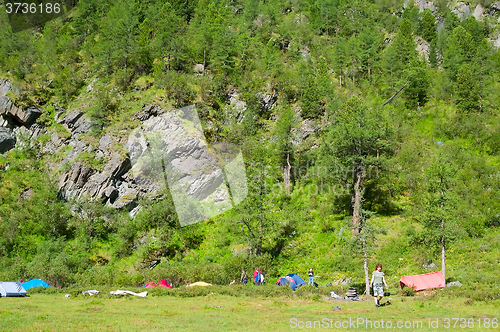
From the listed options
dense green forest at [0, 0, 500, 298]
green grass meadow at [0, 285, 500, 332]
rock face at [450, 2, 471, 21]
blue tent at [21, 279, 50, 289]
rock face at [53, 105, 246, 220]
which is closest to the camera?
green grass meadow at [0, 285, 500, 332]

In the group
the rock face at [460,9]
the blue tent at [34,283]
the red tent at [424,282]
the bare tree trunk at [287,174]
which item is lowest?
the blue tent at [34,283]

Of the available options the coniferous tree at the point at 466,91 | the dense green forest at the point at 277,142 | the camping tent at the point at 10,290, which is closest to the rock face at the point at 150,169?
the dense green forest at the point at 277,142

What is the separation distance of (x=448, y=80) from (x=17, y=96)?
201ft

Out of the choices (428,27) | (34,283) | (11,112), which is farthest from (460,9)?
(34,283)

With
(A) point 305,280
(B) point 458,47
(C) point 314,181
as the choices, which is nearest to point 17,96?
(C) point 314,181

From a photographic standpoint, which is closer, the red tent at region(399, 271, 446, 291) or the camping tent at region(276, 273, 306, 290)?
the red tent at region(399, 271, 446, 291)

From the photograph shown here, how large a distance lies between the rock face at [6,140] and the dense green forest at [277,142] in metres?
1.24

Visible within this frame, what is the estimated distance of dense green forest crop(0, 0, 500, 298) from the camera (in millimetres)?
27422

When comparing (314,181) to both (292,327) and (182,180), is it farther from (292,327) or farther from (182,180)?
(292,327)

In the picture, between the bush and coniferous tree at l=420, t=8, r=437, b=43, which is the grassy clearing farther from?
coniferous tree at l=420, t=8, r=437, b=43

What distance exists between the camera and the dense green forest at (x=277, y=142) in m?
27.4

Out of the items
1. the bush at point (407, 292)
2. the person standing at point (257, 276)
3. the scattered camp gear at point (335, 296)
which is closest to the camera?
the scattered camp gear at point (335, 296)

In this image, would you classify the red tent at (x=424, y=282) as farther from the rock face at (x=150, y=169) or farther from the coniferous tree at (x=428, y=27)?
the coniferous tree at (x=428, y=27)

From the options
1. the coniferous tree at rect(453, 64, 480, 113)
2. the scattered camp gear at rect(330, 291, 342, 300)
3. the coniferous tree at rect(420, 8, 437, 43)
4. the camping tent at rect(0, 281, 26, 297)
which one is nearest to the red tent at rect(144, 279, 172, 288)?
the camping tent at rect(0, 281, 26, 297)
